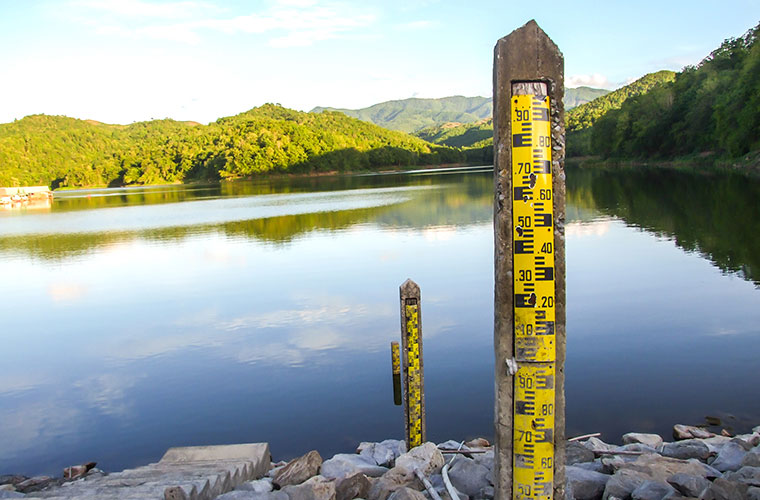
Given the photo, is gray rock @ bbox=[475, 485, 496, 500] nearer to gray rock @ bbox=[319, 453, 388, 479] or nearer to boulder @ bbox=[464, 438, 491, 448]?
gray rock @ bbox=[319, 453, 388, 479]

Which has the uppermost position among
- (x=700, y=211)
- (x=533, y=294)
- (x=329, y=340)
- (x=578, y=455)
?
(x=533, y=294)

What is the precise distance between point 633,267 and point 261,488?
14163 millimetres

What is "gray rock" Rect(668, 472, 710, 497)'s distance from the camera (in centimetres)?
430

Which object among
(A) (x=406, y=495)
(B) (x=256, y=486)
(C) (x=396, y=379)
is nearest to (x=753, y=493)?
(A) (x=406, y=495)

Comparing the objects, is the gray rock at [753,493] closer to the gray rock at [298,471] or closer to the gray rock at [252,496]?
the gray rock at [252,496]

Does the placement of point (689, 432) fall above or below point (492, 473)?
below

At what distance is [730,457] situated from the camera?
17.9ft

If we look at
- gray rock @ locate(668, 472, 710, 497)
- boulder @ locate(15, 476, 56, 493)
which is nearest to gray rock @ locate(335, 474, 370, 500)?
gray rock @ locate(668, 472, 710, 497)

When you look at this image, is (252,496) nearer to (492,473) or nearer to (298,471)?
(298,471)

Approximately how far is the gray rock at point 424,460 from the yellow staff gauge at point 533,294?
233 centimetres

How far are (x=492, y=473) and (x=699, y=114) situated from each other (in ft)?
240

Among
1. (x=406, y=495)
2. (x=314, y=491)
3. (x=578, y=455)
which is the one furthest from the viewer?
(x=578, y=455)

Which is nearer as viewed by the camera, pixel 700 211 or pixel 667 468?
pixel 667 468

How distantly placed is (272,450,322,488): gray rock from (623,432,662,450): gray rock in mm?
3567
